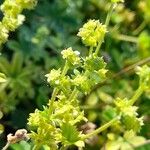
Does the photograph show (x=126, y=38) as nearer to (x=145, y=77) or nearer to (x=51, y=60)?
(x=51, y=60)

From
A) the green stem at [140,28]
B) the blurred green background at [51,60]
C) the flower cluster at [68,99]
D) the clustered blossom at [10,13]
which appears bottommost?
the flower cluster at [68,99]

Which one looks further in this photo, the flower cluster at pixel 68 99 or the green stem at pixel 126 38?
the green stem at pixel 126 38

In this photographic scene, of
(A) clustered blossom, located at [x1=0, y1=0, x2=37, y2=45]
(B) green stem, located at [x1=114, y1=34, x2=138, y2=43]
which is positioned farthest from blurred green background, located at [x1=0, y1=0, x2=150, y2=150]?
(A) clustered blossom, located at [x1=0, y1=0, x2=37, y2=45]

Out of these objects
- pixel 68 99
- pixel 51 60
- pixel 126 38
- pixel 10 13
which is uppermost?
pixel 126 38

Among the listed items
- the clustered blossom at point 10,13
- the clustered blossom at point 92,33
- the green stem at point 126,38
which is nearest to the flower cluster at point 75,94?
the clustered blossom at point 92,33

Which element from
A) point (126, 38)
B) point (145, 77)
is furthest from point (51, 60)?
point (145, 77)

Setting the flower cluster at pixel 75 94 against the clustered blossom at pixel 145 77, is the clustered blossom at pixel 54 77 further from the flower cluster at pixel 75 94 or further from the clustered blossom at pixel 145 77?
the clustered blossom at pixel 145 77

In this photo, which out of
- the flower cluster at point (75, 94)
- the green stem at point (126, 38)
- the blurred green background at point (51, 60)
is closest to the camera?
the flower cluster at point (75, 94)

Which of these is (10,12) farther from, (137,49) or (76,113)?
(137,49)

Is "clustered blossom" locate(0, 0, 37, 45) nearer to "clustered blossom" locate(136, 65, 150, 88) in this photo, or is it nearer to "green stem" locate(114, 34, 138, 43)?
"clustered blossom" locate(136, 65, 150, 88)
